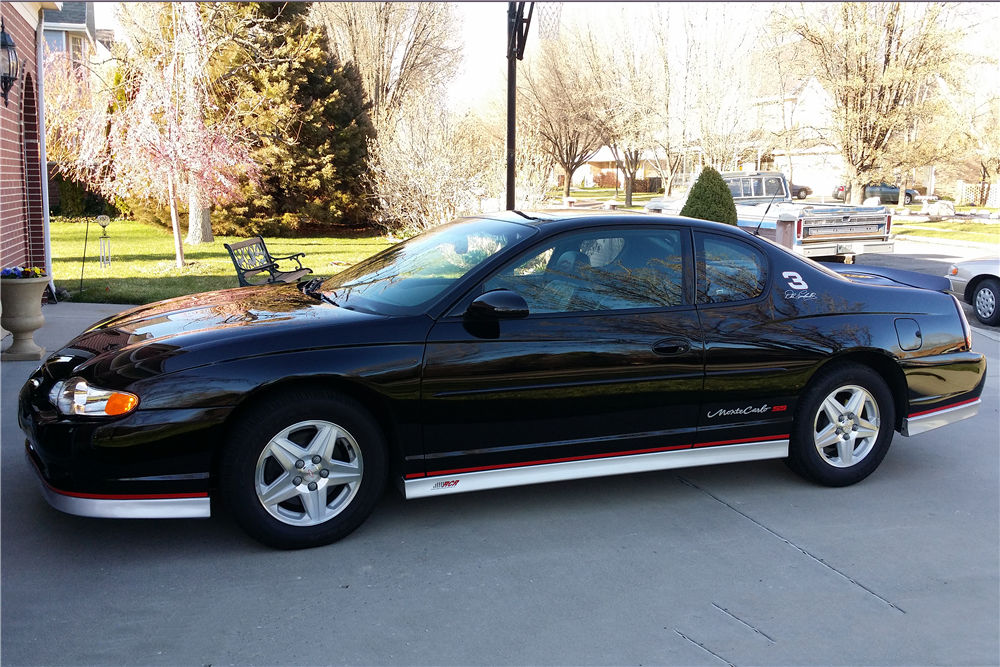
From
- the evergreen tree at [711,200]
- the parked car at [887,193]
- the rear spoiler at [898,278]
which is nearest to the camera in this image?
the rear spoiler at [898,278]

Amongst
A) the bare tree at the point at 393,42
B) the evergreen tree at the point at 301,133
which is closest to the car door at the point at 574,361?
the evergreen tree at the point at 301,133

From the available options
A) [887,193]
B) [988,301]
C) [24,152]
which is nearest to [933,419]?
[988,301]

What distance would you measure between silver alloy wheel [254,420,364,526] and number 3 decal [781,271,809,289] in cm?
261

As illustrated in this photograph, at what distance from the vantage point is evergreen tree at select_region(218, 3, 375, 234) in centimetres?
2255

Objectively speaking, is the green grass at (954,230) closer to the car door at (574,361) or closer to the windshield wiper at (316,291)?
the car door at (574,361)

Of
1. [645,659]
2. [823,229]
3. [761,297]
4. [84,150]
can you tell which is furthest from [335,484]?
[84,150]

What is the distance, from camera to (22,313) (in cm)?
735

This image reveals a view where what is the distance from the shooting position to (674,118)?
1220 inches

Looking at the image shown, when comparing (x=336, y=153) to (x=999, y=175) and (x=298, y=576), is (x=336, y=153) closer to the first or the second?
(x=298, y=576)

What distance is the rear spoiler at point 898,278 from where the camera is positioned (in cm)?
543

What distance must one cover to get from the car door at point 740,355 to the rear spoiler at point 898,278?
3.20 feet

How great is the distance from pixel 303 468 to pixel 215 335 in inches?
29.2

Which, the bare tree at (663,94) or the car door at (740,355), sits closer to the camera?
the car door at (740,355)

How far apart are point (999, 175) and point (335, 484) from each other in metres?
33.8
